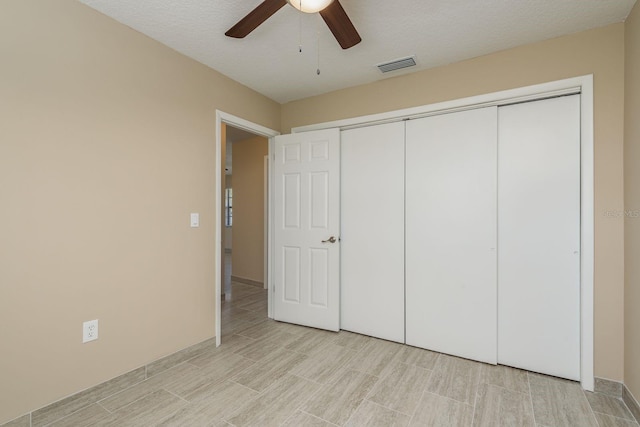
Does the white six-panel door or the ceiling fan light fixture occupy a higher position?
the ceiling fan light fixture

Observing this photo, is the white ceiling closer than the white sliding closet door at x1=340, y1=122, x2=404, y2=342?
Yes

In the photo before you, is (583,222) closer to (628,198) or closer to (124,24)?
(628,198)

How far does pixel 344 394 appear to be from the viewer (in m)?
1.98

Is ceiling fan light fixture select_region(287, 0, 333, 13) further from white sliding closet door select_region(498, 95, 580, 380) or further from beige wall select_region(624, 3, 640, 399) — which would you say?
beige wall select_region(624, 3, 640, 399)

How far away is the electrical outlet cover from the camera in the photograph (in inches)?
72.1

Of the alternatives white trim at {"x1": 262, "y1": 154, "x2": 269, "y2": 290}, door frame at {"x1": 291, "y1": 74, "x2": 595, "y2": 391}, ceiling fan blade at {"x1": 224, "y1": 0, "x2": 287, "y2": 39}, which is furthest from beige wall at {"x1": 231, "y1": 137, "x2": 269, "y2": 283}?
door frame at {"x1": 291, "y1": 74, "x2": 595, "y2": 391}

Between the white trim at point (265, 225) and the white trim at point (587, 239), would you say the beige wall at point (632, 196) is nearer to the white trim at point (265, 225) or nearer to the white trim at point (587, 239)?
the white trim at point (587, 239)

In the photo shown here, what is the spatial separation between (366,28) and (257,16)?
883 mm

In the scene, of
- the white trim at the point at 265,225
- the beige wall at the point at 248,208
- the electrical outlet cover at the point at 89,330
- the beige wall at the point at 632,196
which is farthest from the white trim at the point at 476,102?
the electrical outlet cover at the point at 89,330

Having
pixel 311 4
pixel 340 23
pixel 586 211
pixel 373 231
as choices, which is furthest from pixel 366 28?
pixel 586 211

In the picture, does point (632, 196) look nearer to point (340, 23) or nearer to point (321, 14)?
point (340, 23)

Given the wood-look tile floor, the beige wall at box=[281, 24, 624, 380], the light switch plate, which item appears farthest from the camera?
the light switch plate

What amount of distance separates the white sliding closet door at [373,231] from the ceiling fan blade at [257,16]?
159cm

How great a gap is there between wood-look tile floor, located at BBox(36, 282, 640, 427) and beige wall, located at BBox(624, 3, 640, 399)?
0.34 metres
